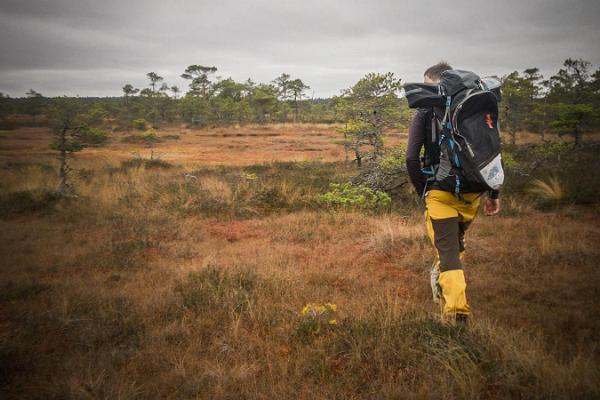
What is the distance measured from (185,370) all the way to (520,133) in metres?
35.4

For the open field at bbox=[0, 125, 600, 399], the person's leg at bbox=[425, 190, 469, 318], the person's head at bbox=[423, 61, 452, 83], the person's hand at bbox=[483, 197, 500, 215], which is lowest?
the open field at bbox=[0, 125, 600, 399]

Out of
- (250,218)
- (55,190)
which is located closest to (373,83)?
(250,218)

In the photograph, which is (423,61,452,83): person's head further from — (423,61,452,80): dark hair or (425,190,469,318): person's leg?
(425,190,469,318): person's leg

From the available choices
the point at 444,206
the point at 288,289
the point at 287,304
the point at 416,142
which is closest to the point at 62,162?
the point at 288,289

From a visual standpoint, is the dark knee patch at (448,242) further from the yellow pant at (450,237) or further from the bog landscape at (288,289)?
the bog landscape at (288,289)

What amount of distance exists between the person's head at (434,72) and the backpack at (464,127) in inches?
9.3

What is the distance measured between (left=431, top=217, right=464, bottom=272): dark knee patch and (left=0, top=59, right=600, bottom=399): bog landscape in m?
0.52

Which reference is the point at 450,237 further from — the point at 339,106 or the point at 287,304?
the point at 339,106

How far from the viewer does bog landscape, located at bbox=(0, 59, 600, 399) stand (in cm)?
248

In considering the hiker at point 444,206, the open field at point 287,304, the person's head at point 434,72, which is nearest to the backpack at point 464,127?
the hiker at point 444,206

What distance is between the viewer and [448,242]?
2.78m

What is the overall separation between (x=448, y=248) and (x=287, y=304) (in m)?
1.84

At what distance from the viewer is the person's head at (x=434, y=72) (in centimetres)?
290

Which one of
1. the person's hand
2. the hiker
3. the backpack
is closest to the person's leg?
the hiker
